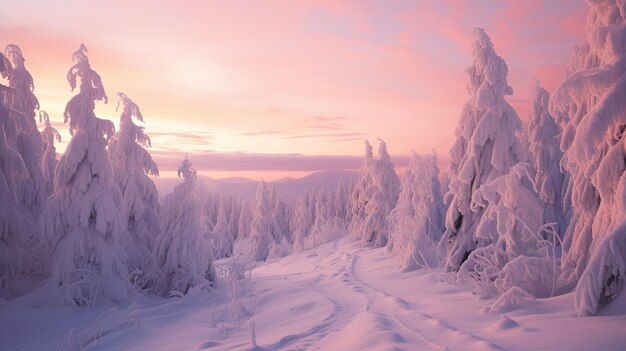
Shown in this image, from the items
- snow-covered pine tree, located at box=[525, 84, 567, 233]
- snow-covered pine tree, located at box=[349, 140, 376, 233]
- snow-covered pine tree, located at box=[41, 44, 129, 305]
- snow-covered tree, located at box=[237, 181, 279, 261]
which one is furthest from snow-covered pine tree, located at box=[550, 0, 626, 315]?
snow-covered tree, located at box=[237, 181, 279, 261]

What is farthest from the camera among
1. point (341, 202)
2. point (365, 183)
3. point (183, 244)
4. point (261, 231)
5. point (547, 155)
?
point (341, 202)

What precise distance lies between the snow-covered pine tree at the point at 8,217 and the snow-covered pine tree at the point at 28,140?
3.38 metres

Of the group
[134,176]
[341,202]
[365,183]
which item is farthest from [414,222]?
[341,202]

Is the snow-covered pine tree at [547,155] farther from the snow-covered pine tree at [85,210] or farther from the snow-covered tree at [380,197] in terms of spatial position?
the snow-covered pine tree at [85,210]

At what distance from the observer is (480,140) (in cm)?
1445

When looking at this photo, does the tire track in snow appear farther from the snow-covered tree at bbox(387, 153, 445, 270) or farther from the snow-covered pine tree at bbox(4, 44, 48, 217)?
the snow-covered pine tree at bbox(4, 44, 48, 217)

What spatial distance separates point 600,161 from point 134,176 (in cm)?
1999

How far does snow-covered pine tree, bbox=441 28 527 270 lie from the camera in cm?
1442

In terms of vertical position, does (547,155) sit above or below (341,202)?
above

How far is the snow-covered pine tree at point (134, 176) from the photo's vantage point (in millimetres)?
20031

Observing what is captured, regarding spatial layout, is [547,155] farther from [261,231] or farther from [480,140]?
[261,231]

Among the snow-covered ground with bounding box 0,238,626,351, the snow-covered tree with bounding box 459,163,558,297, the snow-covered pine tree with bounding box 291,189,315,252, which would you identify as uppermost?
the snow-covered tree with bounding box 459,163,558,297

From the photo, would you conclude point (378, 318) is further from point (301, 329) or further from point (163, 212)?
point (163, 212)

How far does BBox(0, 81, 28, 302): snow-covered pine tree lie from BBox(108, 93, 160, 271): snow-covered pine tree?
4.57m
